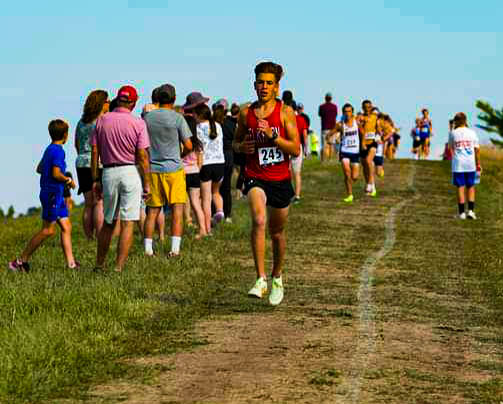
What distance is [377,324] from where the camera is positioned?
9797 millimetres

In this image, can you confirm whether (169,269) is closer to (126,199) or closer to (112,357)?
(126,199)

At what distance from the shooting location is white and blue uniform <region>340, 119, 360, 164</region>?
2423cm

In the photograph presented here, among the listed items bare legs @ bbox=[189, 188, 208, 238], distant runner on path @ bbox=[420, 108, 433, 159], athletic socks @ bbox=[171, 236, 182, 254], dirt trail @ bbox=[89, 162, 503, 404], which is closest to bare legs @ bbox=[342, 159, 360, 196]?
bare legs @ bbox=[189, 188, 208, 238]

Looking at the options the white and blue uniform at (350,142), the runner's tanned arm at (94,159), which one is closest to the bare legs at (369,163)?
the white and blue uniform at (350,142)

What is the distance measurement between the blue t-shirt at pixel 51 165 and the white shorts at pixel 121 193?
2.14ft

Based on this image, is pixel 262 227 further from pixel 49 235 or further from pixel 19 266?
pixel 19 266

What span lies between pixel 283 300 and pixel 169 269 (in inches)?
78.9

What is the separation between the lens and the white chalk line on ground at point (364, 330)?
7215mm

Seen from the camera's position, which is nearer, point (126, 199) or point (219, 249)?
point (126, 199)

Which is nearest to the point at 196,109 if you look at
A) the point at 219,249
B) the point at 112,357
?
the point at 219,249

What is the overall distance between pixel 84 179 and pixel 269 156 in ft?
17.5

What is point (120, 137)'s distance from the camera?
12211mm

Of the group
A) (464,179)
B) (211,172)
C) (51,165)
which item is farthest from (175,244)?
(464,179)

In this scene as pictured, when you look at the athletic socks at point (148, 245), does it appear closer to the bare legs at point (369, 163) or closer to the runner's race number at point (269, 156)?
the runner's race number at point (269, 156)
